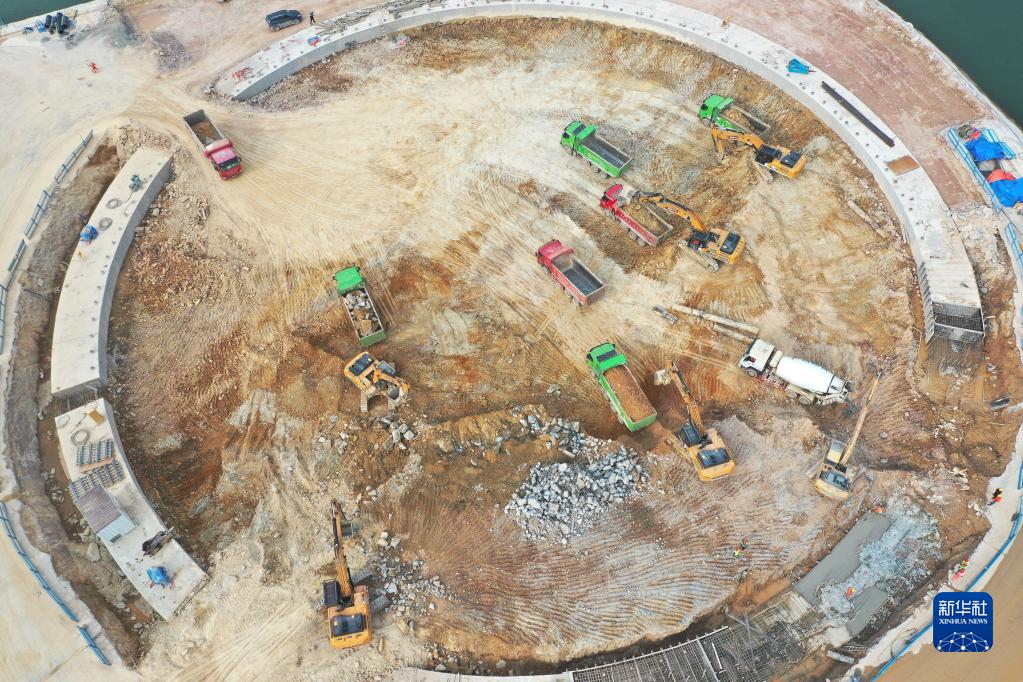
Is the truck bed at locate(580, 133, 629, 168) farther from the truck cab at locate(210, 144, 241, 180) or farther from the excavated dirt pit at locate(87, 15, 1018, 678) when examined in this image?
the truck cab at locate(210, 144, 241, 180)

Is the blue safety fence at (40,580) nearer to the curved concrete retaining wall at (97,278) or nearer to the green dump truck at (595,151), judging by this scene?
the curved concrete retaining wall at (97,278)

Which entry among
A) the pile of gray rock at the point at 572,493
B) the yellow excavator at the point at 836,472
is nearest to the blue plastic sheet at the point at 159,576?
the pile of gray rock at the point at 572,493

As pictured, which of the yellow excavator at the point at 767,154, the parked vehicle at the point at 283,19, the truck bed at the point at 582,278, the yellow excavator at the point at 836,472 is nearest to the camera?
the yellow excavator at the point at 836,472

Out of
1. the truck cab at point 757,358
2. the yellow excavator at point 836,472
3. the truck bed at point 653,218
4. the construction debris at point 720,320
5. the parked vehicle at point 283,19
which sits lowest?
the yellow excavator at point 836,472

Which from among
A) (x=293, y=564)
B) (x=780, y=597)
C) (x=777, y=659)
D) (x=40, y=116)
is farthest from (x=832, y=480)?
(x=40, y=116)

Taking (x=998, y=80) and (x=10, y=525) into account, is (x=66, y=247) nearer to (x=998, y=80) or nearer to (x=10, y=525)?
(x=10, y=525)

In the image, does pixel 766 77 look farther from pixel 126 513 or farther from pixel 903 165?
pixel 126 513

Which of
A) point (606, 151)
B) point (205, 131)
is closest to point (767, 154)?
point (606, 151)
